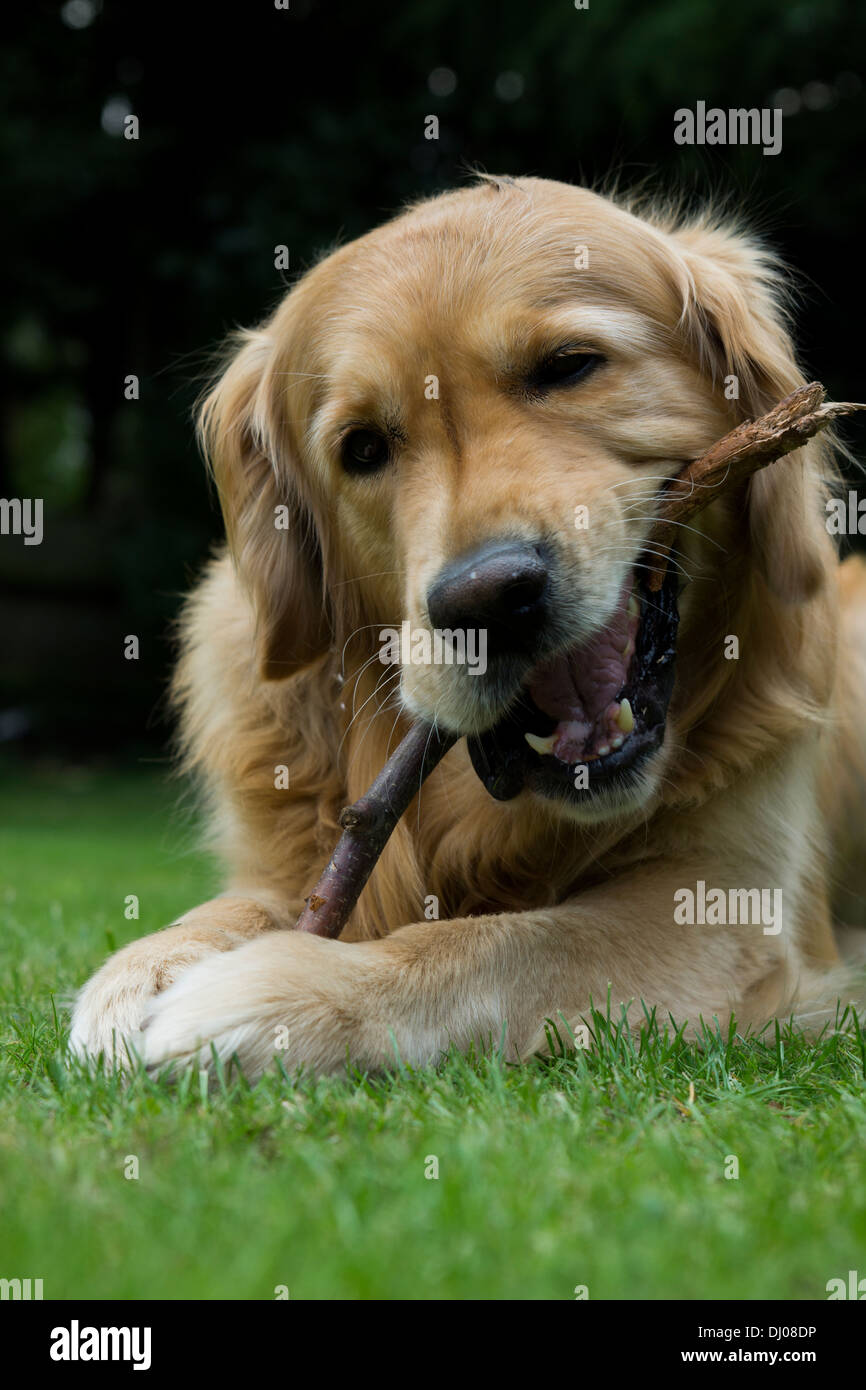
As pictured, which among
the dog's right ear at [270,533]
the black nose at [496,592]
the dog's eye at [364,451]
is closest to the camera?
the black nose at [496,592]

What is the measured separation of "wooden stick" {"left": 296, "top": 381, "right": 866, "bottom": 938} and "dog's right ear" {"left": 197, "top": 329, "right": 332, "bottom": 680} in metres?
0.63

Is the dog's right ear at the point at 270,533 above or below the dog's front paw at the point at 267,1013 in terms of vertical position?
above

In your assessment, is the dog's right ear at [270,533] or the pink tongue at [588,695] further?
the dog's right ear at [270,533]

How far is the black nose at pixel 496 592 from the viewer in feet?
8.11

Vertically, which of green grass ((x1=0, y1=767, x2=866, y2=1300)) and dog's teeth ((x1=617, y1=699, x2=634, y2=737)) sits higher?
dog's teeth ((x1=617, y1=699, x2=634, y2=737))

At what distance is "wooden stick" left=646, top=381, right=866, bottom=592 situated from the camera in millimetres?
2705

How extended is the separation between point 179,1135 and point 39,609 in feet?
44.5

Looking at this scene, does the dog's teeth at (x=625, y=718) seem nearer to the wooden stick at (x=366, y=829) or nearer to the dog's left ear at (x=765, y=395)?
the wooden stick at (x=366, y=829)

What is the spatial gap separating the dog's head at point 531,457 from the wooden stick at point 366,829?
104mm

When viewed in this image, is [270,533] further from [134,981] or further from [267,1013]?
[267,1013]

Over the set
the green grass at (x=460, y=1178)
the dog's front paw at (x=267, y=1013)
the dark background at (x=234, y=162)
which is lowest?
the green grass at (x=460, y=1178)

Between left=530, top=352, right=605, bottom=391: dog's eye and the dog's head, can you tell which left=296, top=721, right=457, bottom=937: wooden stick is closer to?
the dog's head

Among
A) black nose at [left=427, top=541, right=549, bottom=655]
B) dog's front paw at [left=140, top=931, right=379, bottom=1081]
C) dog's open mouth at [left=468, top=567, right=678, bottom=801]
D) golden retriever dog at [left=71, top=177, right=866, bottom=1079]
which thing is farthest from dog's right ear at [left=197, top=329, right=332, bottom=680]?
dog's front paw at [left=140, top=931, right=379, bottom=1081]

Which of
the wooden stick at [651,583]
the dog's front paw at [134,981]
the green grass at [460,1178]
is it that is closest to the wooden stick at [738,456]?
the wooden stick at [651,583]
